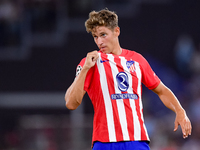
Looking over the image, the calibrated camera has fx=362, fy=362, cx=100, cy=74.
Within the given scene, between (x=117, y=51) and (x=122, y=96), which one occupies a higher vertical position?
(x=117, y=51)

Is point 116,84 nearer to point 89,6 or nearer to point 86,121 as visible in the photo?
point 86,121

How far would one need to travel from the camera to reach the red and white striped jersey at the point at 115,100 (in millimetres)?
3258

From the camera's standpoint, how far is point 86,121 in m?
9.70

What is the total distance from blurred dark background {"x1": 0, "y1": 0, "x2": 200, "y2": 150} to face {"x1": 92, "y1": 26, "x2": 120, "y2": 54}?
6.93 meters

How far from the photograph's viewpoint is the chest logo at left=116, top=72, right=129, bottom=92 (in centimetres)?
333

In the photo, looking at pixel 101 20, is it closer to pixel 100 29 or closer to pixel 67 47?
pixel 100 29

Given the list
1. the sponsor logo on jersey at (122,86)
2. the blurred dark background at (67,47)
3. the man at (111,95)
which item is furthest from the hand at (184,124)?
the blurred dark background at (67,47)

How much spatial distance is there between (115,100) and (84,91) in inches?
11.6

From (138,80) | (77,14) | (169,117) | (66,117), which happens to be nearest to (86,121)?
(66,117)

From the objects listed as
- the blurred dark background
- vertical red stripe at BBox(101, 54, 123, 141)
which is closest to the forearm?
vertical red stripe at BBox(101, 54, 123, 141)

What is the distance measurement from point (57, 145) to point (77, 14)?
5155 mm

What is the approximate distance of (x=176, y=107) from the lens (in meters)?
3.64

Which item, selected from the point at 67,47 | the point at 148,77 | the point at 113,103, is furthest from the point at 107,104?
the point at 67,47

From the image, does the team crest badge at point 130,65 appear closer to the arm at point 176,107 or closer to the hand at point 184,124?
the arm at point 176,107
